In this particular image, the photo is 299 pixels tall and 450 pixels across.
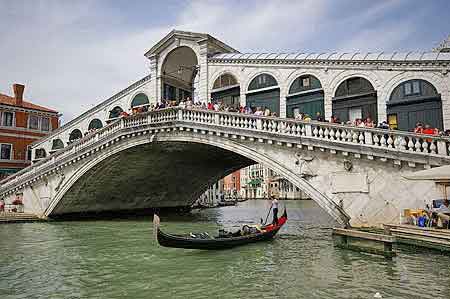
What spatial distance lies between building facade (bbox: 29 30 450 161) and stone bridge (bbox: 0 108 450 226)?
2402mm

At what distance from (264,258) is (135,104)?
13.5 metres

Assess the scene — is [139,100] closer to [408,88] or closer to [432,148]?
[408,88]

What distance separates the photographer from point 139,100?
19.5 metres

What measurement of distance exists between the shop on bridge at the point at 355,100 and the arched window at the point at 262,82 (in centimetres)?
270

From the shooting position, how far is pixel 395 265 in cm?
730

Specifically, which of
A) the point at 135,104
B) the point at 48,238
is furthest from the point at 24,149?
the point at 48,238

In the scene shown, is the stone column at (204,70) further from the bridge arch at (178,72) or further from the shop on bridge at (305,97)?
the shop on bridge at (305,97)

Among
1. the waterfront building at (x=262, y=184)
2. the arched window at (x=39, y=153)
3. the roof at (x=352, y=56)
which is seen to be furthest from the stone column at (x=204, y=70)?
the waterfront building at (x=262, y=184)

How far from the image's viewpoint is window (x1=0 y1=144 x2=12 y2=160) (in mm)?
23234

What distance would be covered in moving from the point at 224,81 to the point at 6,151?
1564 cm

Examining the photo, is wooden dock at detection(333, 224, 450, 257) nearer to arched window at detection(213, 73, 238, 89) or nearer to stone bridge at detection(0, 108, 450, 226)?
stone bridge at detection(0, 108, 450, 226)

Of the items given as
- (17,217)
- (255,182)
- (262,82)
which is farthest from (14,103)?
(255,182)

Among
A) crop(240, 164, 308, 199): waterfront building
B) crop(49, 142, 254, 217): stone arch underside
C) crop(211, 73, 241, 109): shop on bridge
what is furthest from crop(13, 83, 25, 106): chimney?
crop(240, 164, 308, 199): waterfront building

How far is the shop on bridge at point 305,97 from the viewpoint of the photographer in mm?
13797
